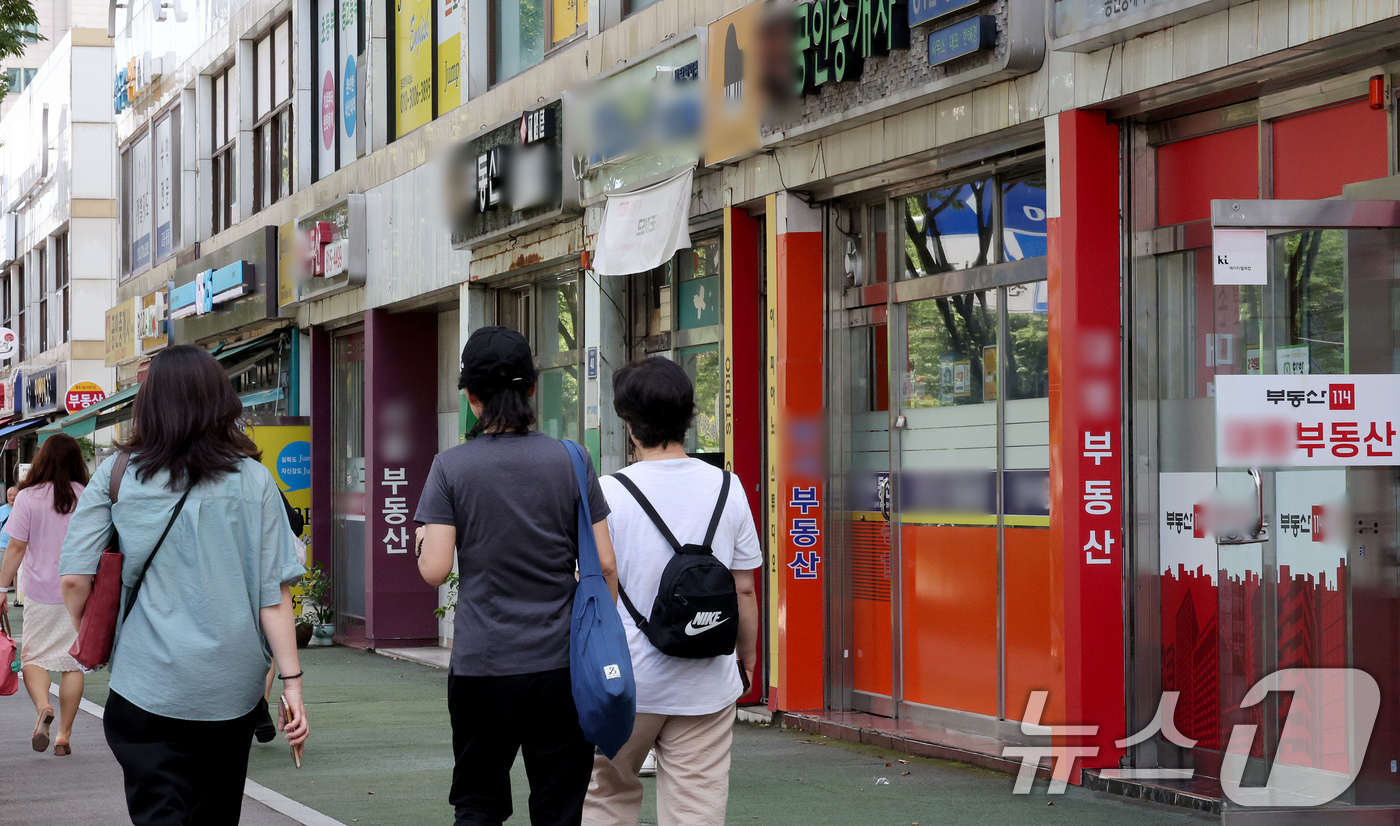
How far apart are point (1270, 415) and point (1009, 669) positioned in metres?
3.37

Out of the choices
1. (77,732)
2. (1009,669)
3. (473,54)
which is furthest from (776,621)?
(473,54)

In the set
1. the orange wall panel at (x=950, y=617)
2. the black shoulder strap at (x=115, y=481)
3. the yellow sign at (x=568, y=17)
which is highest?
the yellow sign at (x=568, y=17)

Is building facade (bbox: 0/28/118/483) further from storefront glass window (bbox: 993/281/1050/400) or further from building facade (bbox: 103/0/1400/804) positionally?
storefront glass window (bbox: 993/281/1050/400)

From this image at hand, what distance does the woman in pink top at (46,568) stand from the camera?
9555 millimetres

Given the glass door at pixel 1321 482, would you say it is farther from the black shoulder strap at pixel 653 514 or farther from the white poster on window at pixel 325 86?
the white poster on window at pixel 325 86

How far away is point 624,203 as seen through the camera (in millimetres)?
12031

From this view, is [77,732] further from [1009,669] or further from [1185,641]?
[1185,641]

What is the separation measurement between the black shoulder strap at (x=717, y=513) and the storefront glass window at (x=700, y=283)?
22.1 ft

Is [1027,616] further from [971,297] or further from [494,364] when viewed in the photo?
[494,364]

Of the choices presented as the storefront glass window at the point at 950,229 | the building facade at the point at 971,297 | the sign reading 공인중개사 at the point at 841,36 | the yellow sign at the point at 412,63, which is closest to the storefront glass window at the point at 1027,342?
the building facade at the point at 971,297

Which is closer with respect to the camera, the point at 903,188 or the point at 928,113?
the point at 928,113

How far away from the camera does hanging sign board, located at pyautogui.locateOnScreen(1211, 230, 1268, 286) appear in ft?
20.4

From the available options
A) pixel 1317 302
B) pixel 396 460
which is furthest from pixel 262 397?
pixel 1317 302

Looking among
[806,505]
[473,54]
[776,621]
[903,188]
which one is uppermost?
[473,54]
